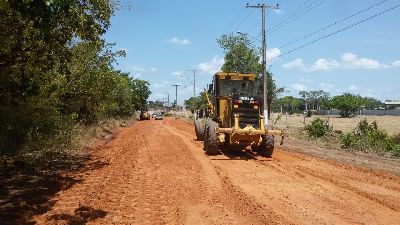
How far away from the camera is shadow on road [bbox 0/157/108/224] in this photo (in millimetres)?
8067

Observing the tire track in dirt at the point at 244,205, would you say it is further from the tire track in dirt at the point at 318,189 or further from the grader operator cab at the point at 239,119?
the grader operator cab at the point at 239,119

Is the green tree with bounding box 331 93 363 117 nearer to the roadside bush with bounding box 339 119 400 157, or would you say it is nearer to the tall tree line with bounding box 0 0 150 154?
the roadside bush with bounding box 339 119 400 157

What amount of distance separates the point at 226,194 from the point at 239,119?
6.85 metres

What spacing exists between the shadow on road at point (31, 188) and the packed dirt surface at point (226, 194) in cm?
24

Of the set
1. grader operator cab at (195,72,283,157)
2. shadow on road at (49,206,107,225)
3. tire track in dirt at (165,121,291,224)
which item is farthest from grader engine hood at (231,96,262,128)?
shadow on road at (49,206,107,225)

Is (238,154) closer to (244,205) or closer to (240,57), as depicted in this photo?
(244,205)

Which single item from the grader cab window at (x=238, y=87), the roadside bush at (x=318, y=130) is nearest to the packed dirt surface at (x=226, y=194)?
the grader cab window at (x=238, y=87)

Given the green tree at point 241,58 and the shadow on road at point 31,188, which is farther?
the green tree at point 241,58

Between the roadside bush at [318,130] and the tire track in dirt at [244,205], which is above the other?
the roadside bush at [318,130]

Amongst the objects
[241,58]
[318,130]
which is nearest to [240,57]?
[241,58]

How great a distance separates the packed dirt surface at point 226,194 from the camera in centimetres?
775

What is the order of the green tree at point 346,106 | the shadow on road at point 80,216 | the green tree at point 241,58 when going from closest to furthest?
the shadow on road at point 80,216
the green tree at point 241,58
the green tree at point 346,106

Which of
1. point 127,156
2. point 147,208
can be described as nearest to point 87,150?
point 127,156

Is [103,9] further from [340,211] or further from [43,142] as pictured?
[340,211]
